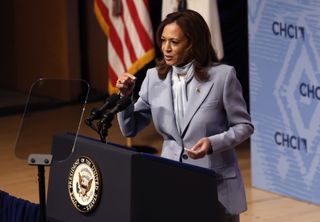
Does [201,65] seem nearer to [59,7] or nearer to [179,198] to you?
[179,198]

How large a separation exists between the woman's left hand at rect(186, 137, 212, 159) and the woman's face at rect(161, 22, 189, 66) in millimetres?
378

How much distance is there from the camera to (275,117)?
6.91 meters

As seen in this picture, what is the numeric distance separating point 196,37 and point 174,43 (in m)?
0.09

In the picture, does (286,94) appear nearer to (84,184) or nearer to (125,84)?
(125,84)

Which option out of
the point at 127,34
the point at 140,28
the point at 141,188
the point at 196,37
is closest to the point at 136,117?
the point at 196,37

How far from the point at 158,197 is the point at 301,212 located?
126 inches

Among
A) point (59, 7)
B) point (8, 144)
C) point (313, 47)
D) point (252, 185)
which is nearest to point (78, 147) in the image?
point (313, 47)

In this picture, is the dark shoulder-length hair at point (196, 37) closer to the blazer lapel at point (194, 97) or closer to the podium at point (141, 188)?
the blazer lapel at point (194, 97)

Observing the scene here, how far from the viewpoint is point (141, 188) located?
3.46 m

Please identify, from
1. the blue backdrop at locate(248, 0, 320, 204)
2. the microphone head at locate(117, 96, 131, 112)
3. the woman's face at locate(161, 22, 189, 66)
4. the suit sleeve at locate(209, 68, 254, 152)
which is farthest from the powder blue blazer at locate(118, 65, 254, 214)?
the blue backdrop at locate(248, 0, 320, 204)

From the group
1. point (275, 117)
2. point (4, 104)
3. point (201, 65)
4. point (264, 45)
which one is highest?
point (201, 65)

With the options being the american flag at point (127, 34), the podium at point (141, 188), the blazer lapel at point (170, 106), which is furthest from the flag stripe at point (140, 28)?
the podium at point (141, 188)

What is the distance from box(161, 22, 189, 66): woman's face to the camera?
3982 mm

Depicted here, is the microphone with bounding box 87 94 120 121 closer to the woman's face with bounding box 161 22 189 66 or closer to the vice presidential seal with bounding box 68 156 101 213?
the vice presidential seal with bounding box 68 156 101 213
